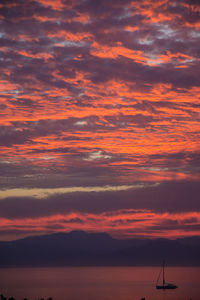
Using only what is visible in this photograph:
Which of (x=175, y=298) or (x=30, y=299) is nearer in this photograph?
(x=30, y=299)

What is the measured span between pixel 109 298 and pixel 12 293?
129 ft

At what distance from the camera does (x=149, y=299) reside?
18100 cm

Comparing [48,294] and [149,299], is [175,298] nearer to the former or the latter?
[149,299]

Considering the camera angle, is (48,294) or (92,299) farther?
(48,294)

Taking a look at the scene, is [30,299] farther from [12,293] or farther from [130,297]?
[130,297]

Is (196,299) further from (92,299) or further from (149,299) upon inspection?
(92,299)

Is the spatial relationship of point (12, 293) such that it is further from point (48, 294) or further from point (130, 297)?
point (130, 297)

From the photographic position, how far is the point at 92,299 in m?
168

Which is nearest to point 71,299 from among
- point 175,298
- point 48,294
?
point 48,294

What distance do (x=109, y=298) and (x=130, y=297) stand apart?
8146mm

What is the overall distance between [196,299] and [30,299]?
58676 millimetres

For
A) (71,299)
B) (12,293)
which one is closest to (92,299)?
(71,299)

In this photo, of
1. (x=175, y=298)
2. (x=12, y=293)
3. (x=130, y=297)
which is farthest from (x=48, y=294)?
(x=175, y=298)

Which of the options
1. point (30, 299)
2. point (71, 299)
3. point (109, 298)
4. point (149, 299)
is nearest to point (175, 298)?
point (149, 299)
